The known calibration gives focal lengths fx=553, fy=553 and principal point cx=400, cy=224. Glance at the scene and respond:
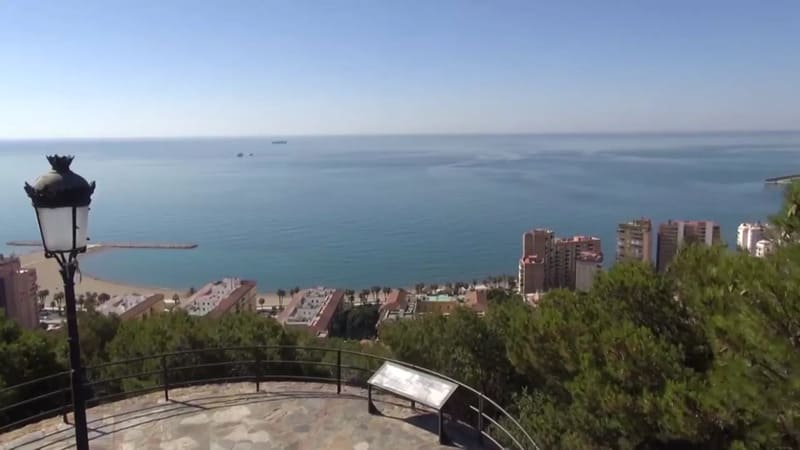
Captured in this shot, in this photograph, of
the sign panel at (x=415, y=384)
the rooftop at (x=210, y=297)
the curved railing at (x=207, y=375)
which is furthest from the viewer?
the rooftop at (x=210, y=297)

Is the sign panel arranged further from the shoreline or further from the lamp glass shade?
the shoreline

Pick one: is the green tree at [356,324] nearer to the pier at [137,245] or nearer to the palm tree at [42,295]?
the palm tree at [42,295]

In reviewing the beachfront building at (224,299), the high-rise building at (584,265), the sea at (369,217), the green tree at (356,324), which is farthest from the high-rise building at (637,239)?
the beachfront building at (224,299)

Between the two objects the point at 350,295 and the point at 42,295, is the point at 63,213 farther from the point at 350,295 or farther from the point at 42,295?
the point at 42,295

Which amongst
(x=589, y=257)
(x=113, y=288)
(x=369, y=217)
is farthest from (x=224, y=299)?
(x=369, y=217)

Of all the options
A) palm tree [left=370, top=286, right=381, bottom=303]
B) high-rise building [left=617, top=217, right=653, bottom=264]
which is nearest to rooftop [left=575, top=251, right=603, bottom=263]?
high-rise building [left=617, top=217, right=653, bottom=264]

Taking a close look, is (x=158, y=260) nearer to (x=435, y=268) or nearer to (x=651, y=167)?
(x=435, y=268)

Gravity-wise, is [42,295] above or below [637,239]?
below

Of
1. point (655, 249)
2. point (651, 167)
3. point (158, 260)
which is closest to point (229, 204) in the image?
point (158, 260)
